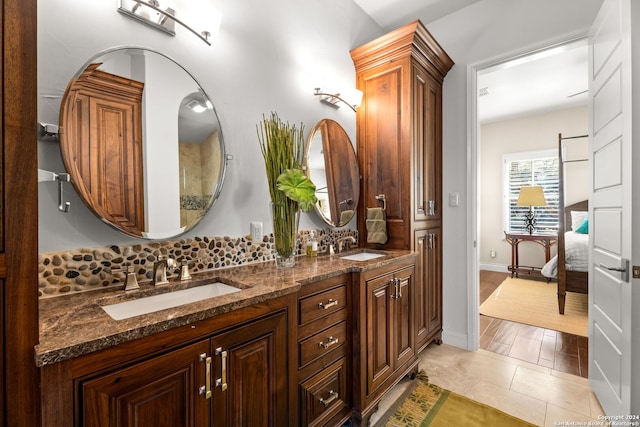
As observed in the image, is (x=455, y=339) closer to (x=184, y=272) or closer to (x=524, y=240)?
(x=184, y=272)

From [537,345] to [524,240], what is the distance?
2898 millimetres

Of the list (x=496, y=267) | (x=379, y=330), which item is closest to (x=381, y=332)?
(x=379, y=330)

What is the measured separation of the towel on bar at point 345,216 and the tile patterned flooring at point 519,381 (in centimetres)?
119

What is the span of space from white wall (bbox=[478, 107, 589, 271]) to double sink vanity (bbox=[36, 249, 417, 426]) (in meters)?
4.06

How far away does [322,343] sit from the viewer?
1.41 meters

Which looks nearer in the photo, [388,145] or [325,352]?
[325,352]

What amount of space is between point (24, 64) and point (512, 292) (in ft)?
16.5

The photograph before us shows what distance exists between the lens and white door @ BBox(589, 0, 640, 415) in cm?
147

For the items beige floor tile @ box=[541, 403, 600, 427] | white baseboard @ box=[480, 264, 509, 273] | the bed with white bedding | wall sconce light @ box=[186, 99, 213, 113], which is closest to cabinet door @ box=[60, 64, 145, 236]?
wall sconce light @ box=[186, 99, 213, 113]

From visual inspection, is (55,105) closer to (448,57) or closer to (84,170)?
(84,170)

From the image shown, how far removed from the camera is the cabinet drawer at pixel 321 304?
4.35 ft

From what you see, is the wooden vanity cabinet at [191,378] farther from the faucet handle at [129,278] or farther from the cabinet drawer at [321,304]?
the faucet handle at [129,278]

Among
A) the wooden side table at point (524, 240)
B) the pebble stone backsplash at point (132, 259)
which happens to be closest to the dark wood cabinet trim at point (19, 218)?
the pebble stone backsplash at point (132, 259)

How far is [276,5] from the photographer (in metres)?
1.88
